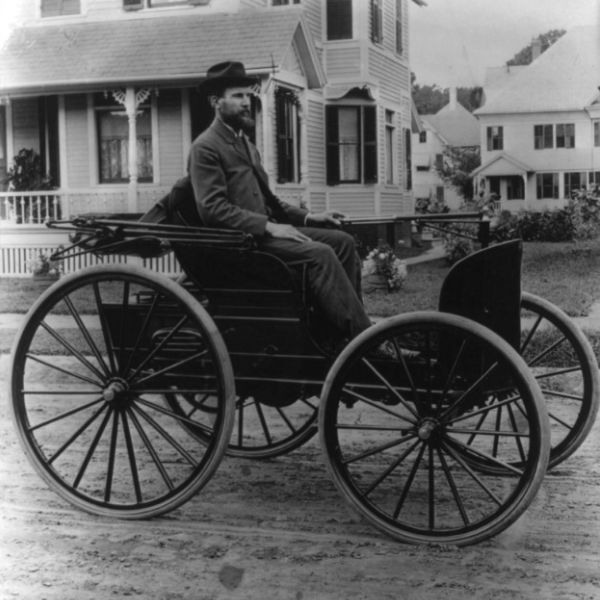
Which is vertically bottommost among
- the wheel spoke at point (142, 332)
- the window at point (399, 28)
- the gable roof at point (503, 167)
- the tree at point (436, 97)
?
the wheel spoke at point (142, 332)

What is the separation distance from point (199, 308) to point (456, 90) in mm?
2123

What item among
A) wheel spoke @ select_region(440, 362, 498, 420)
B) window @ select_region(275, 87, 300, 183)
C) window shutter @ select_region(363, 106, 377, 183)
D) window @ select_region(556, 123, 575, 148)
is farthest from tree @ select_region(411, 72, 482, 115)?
wheel spoke @ select_region(440, 362, 498, 420)

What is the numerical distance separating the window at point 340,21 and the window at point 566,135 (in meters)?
1.32

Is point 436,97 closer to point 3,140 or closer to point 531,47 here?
point 531,47

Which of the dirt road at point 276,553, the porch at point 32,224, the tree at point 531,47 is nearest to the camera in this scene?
the dirt road at point 276,553

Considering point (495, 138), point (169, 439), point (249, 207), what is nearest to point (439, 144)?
point (495, 138)

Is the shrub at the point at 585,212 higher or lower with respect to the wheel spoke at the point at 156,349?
higher

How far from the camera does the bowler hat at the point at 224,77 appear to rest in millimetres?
3328

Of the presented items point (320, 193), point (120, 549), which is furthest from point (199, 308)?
point (320, 193)

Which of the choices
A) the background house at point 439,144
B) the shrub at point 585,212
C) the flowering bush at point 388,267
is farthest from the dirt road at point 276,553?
the flowering bush at point 388,267

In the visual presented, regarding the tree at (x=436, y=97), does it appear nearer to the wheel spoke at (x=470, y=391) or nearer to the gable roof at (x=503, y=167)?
the gable roof at (x=503, y=167)

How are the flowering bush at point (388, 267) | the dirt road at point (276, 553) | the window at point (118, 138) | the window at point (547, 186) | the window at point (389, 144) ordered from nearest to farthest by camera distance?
the dirt road at point (276, 553)
the window at point (547, 186)
the window at point (389, 144)
the flowering bush at point (388, 267)
the window at point (118, 138)

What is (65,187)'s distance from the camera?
570 centimetres

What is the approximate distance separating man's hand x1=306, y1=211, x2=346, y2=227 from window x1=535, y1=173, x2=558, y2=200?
191cm
